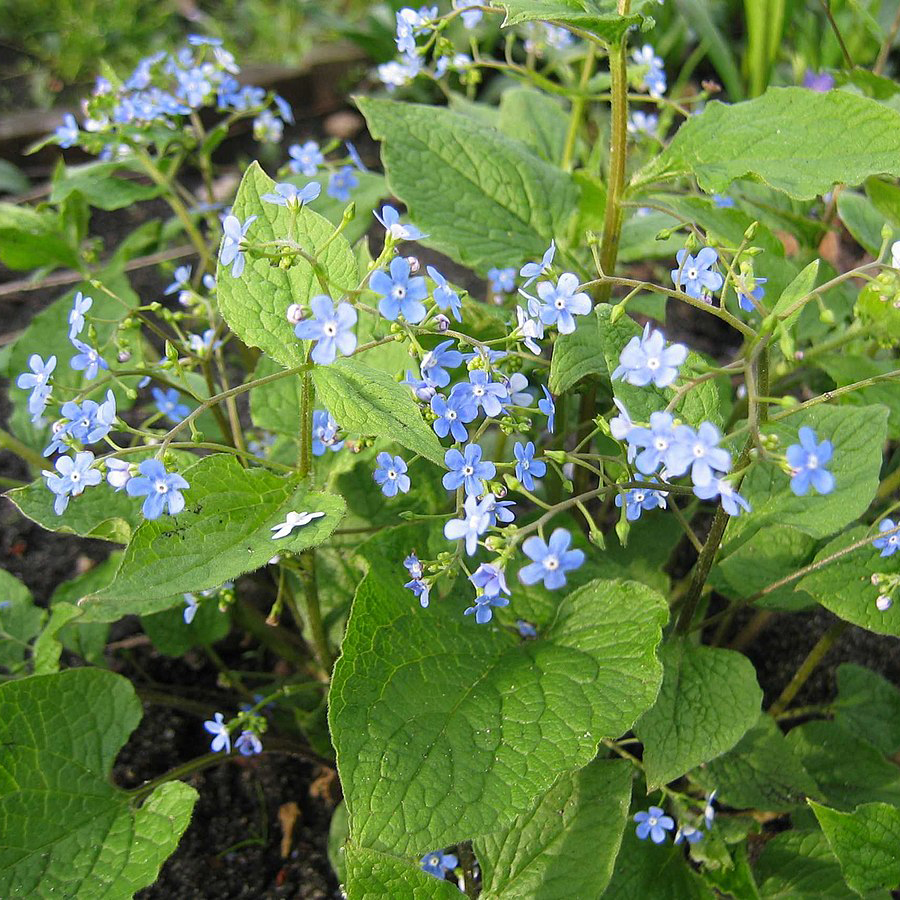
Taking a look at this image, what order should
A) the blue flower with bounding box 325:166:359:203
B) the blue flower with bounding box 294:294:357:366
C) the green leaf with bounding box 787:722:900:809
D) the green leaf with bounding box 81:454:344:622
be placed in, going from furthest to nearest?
the blue flower with bounding box 325:166:359:203 → the green leaf with bounding box 787:722:900:809 → the green leaf with bounding box 81:454:344:622 → the blue flower with bounding box 294:294:357:366

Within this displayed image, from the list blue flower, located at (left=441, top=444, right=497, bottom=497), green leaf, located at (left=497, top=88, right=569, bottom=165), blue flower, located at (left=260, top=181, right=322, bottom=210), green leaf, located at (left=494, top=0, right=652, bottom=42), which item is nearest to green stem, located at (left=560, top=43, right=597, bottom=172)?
green leaf, located at (left=497, top=88, right=569, bottom=165)

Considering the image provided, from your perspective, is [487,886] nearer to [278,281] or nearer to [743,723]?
[743,723]

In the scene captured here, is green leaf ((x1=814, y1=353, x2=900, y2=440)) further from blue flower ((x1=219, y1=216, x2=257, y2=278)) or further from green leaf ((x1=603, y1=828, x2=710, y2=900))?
blue flower ((x1=219, y1=216, x2=257, y2=278))

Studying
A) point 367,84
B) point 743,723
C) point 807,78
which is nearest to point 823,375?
point 743,723

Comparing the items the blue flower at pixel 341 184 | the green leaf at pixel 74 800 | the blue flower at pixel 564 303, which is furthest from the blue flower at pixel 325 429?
the blue flower at pixel 341 184

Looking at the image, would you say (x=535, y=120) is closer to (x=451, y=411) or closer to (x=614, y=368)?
(x=614, y=368)

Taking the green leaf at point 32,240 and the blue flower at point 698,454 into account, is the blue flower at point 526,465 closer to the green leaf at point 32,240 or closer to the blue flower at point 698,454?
the blue flower at point 698,454

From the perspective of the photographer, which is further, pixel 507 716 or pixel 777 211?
pixel 777 211
